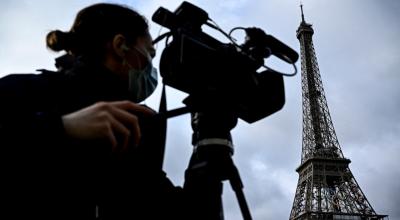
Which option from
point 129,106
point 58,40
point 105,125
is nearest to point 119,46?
point 58,40

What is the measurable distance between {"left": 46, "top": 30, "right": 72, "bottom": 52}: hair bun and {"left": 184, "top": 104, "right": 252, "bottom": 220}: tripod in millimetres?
606

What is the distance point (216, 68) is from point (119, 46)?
0.41 m

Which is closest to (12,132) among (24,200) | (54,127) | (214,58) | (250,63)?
(54,127)

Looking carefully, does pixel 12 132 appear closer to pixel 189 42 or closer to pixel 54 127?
pixel 54 127

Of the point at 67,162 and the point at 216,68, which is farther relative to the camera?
the point at 216,68

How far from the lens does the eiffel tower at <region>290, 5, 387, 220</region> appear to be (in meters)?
32.4

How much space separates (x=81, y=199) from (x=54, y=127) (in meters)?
0.32

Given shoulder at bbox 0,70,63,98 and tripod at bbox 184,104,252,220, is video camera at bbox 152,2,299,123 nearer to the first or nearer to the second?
tripod at bbox 184,104,252,220

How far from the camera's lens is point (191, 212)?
1368mm

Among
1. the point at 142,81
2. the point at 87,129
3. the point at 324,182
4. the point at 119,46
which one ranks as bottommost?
the point at 87,129

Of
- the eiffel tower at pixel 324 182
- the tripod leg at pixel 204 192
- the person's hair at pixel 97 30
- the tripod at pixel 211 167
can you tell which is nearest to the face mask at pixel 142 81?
the person's hair at pixel 97 30

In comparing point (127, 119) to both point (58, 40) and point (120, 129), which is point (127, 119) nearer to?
point (120, 129)

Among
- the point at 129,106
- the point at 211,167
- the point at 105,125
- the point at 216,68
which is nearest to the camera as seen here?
the point at 105,125

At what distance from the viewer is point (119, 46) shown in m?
1.57
